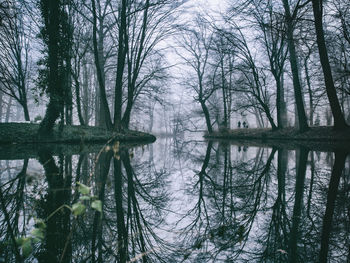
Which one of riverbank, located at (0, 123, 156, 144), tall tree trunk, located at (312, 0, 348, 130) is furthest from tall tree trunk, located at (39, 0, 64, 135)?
tall tree trunk, located at (312, 0, 348, 130)

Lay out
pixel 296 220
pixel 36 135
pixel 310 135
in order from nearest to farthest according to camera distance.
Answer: pixel 296 220, pixel 36 135, pixel 310 135

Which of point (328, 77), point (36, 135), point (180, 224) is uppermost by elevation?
point (328, 77)

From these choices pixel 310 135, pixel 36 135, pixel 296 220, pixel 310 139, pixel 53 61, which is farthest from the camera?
pixel 310 135

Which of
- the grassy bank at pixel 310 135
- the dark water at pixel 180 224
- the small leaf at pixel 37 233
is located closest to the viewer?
the small leaf at pixel 37 233

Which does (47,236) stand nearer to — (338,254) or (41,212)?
(41,212)

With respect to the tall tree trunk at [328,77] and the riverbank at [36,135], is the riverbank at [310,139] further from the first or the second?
the riverbank at [36,135]

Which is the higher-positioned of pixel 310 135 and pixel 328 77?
pixel 328 77

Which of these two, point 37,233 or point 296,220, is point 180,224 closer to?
point 296,220

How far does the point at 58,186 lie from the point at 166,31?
41.1 ft

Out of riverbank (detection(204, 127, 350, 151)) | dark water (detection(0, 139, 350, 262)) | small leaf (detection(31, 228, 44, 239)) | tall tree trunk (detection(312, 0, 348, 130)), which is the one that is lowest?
dark water (detection(0, 139, 350, 262))

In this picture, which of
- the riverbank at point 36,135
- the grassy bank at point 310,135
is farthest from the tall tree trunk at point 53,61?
the grassy bank at point 310,135

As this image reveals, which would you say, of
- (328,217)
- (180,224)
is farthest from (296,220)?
(180,224)

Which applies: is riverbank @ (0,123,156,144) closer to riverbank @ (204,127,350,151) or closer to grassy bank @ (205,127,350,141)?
→ riverbank @ (204,127,350,151)

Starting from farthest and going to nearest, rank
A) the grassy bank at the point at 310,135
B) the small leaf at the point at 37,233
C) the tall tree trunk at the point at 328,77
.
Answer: the grassy bank at the point at 310,135, the tall tree trunk at the point at 328,77, the small leaf at the point at 37,233
